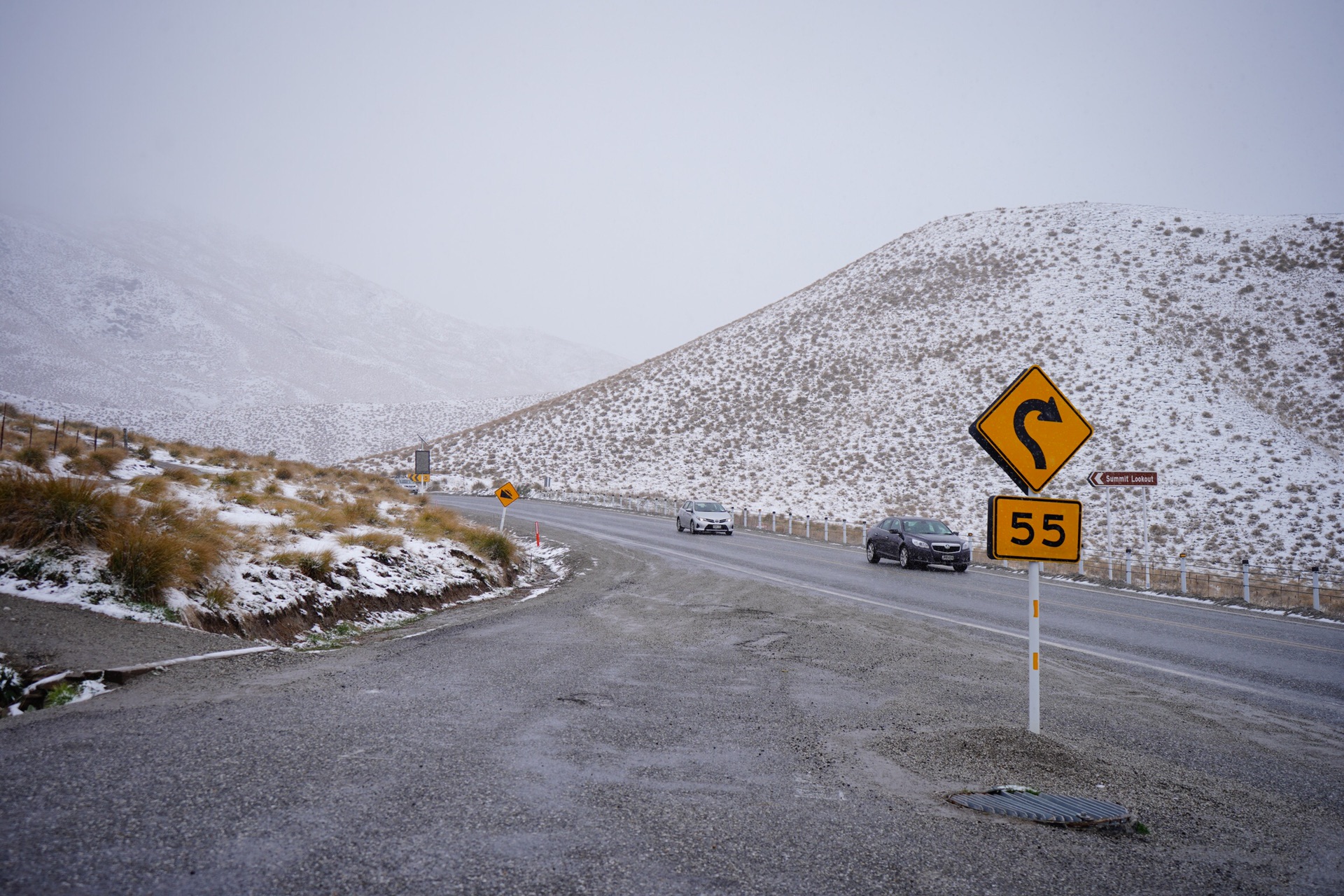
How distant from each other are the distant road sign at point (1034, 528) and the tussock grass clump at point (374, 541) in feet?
35.0

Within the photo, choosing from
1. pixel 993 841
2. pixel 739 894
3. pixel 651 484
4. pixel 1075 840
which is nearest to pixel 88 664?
pixel 739 894

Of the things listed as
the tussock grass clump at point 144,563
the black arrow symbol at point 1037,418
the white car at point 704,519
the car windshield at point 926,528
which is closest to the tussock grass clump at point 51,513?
the tussock grass clump at point 144,563

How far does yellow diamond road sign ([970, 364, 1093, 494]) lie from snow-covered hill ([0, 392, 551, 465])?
325 feet

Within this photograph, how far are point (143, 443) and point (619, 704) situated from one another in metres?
24.3

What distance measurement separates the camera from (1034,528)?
6.11 metres

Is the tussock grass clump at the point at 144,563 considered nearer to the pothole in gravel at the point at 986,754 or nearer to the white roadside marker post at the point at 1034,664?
the pothole in gravel at the point at 986,754

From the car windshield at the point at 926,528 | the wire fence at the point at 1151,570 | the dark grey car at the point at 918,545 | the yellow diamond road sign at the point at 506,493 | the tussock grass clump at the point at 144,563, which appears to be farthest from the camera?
the yellow diamond road sign at the point at 506,493

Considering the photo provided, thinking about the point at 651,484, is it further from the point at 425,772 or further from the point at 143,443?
the point at 425,772

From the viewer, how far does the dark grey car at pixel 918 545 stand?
861 inches

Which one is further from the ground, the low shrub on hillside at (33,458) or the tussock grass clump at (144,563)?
the low shrub on hillside at (33,458)

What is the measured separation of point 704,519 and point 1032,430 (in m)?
27.7

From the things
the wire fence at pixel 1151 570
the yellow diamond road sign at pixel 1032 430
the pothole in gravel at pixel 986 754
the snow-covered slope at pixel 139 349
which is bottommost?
the pothole in gravel at pixel 986 754

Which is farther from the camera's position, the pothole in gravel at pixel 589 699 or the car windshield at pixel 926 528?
the car windshield at pixel 926 528

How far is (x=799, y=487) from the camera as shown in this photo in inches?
2044
